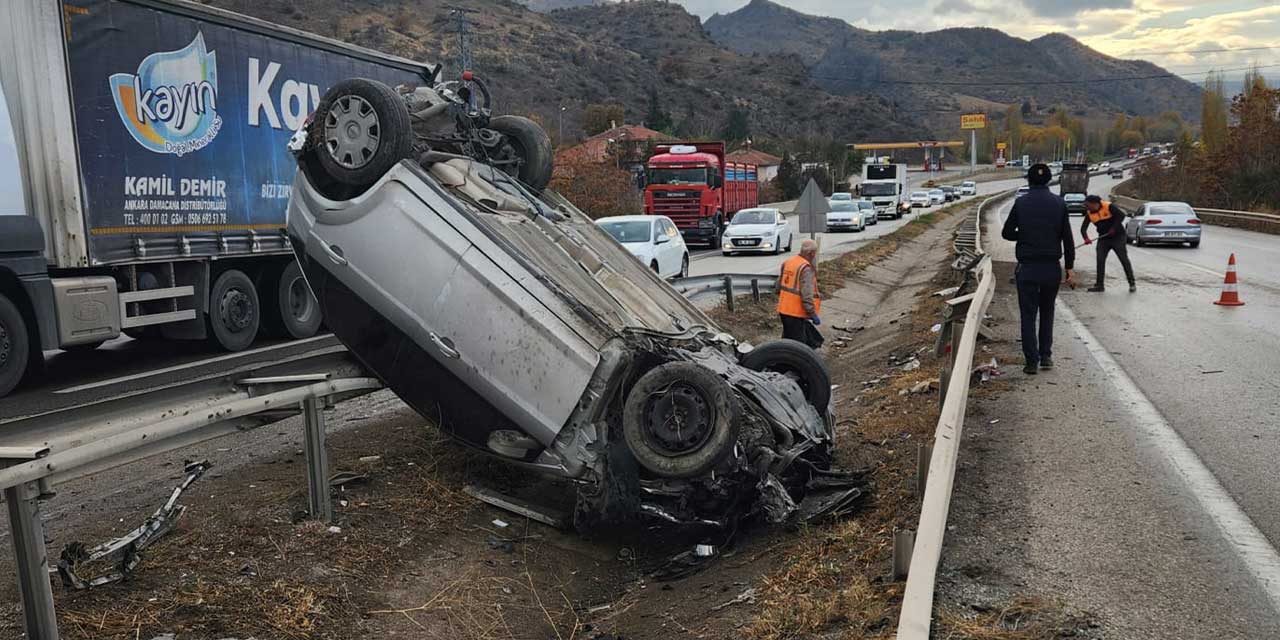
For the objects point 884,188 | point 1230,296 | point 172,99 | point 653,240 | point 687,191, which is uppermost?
point 172,99

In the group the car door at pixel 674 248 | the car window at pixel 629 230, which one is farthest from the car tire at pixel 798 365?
the car door at pixel 674 248

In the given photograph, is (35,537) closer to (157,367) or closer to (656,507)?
(656,507)

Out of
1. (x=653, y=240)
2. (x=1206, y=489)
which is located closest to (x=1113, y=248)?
(x=653, y=240)

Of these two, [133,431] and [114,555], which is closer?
[133,431]

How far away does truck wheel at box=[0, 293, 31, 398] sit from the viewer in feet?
29.1

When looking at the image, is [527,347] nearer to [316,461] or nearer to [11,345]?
[316,461]

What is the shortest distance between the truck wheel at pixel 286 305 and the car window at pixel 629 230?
6724mm

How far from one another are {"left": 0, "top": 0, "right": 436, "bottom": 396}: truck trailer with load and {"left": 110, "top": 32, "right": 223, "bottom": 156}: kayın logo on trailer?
0.02 meters

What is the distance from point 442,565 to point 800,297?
4.91 metres

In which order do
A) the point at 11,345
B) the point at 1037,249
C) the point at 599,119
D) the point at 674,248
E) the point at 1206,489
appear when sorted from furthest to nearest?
1. the point at 599,119
2. the point at 674,248
3. the point at 11,345
4. the point at 1037,249
5. the point at 1206,489

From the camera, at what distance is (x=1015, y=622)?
3504mm

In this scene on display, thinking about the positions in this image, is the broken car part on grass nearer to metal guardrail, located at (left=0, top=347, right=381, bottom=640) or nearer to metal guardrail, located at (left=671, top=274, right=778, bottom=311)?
metal guardrail, located at (left=0, top=347, right=381, bottom=640)

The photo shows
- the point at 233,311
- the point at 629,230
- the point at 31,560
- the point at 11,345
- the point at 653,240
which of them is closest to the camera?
the point at 31,560

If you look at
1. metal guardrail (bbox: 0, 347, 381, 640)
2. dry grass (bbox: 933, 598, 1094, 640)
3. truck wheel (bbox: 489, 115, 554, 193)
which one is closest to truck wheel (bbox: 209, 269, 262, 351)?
truck wheel (bbox: 489, 115, 554, 193)
